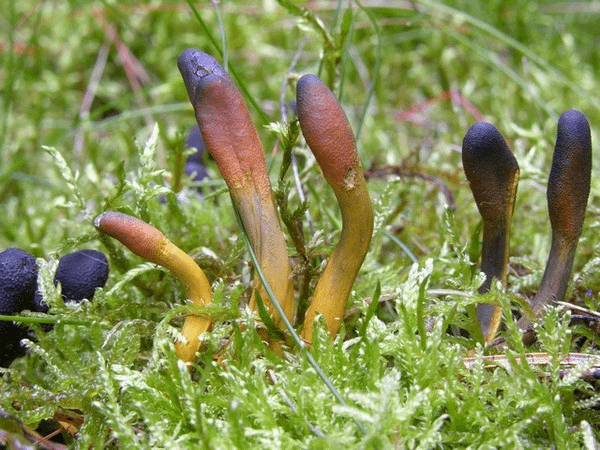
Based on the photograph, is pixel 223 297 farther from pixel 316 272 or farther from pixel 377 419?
pixel 377 419

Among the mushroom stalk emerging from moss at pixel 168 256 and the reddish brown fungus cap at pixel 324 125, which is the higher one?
the reddish brown fungus cap at pixel 324 125

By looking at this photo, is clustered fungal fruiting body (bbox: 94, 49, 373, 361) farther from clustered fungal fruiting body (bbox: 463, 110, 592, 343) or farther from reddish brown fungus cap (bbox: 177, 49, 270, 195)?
clustered fungal fruiting body (bbox: 463, 110, 592, 343)

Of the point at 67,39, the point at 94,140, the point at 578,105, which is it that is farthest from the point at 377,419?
the point at 67,39

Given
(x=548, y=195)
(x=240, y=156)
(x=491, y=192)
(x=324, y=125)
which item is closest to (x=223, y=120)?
(x=240, y=156)

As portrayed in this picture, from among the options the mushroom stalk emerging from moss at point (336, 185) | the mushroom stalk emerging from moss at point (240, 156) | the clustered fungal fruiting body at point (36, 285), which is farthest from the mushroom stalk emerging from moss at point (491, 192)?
the clustered fungal fruiting body at point (36, 285)

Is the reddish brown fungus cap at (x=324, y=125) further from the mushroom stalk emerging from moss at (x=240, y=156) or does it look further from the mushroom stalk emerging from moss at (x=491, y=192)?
the mushroom stalk emerging from moss at (x=491, y=192)

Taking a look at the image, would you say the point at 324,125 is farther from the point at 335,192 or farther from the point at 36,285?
the point at 36,285
